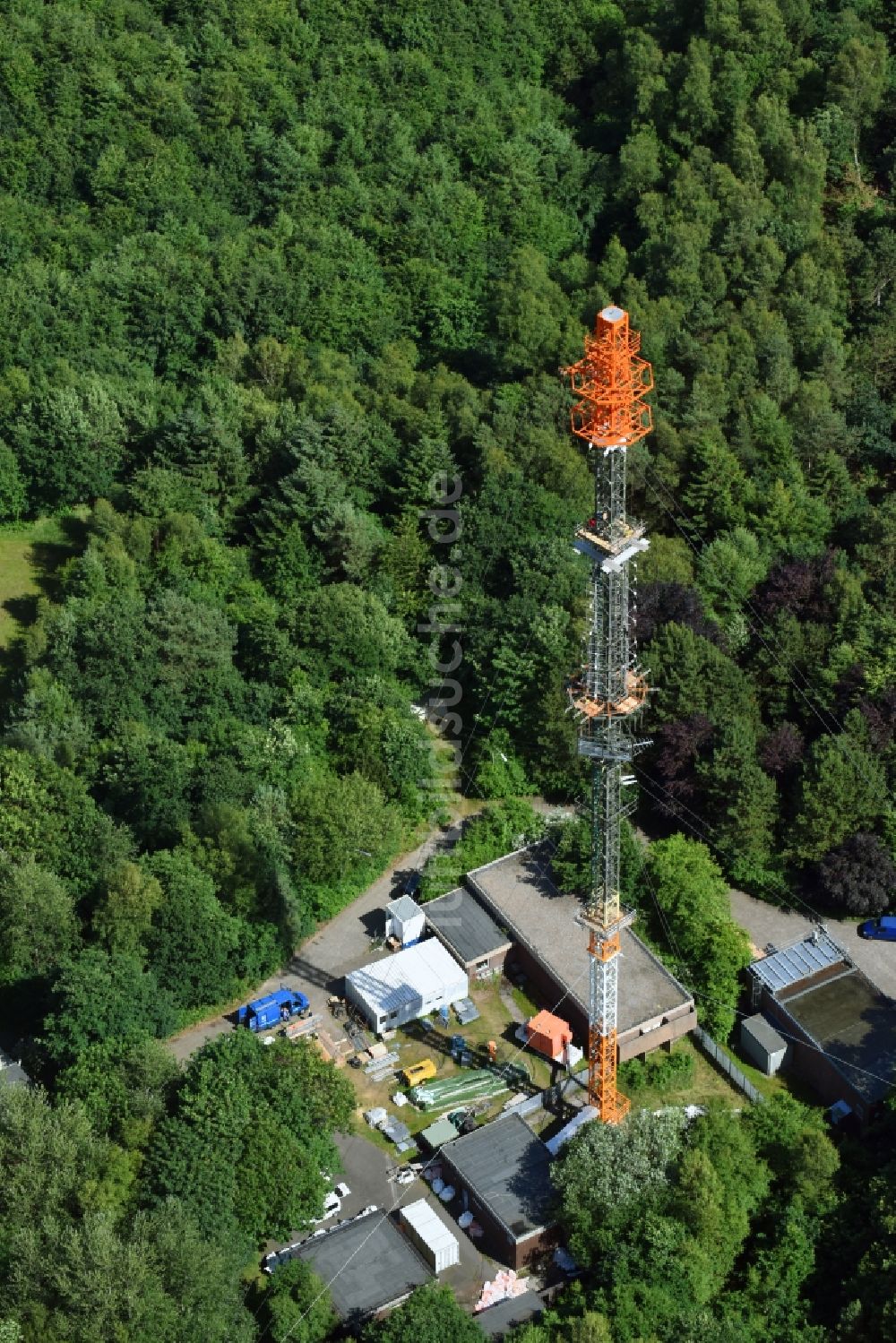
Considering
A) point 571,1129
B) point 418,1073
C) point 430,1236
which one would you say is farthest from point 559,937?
point 430,1236

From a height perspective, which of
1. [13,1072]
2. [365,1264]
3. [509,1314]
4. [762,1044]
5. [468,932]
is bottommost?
[509,1314]

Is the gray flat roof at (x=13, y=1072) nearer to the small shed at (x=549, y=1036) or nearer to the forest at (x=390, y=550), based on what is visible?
the forest at (x=390, y=550)

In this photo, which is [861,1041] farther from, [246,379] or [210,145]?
[210,145]

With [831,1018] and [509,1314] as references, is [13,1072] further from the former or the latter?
[831,1018]

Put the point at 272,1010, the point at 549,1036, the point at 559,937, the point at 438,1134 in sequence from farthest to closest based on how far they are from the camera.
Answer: the point at 559,937 → the point at 272,1010 → the point at 549,1036 → the point at 438,1134

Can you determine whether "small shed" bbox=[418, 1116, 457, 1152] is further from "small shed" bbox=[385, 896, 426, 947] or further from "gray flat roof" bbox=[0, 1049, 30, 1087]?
"gray flat roof" bbox=[0, 1049, 30, 1087]

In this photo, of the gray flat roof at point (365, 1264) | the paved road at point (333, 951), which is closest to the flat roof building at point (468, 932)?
the paved road at point (333, 951)

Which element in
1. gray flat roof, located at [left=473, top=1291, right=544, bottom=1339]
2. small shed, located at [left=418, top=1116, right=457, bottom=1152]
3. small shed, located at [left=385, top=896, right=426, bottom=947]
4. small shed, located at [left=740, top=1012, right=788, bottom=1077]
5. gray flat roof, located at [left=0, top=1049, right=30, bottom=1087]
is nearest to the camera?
gray flat roof, located at [left=473, top=1291, right=544, bottom=1339]

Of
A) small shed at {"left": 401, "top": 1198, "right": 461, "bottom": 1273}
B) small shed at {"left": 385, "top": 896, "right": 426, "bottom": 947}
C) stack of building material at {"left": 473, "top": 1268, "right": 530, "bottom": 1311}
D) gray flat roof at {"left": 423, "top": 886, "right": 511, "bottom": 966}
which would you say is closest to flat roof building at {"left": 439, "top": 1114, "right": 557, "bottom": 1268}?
stack of building material at {"left": 473, "top": 1268, "right": 530, "bottom": 1311}
